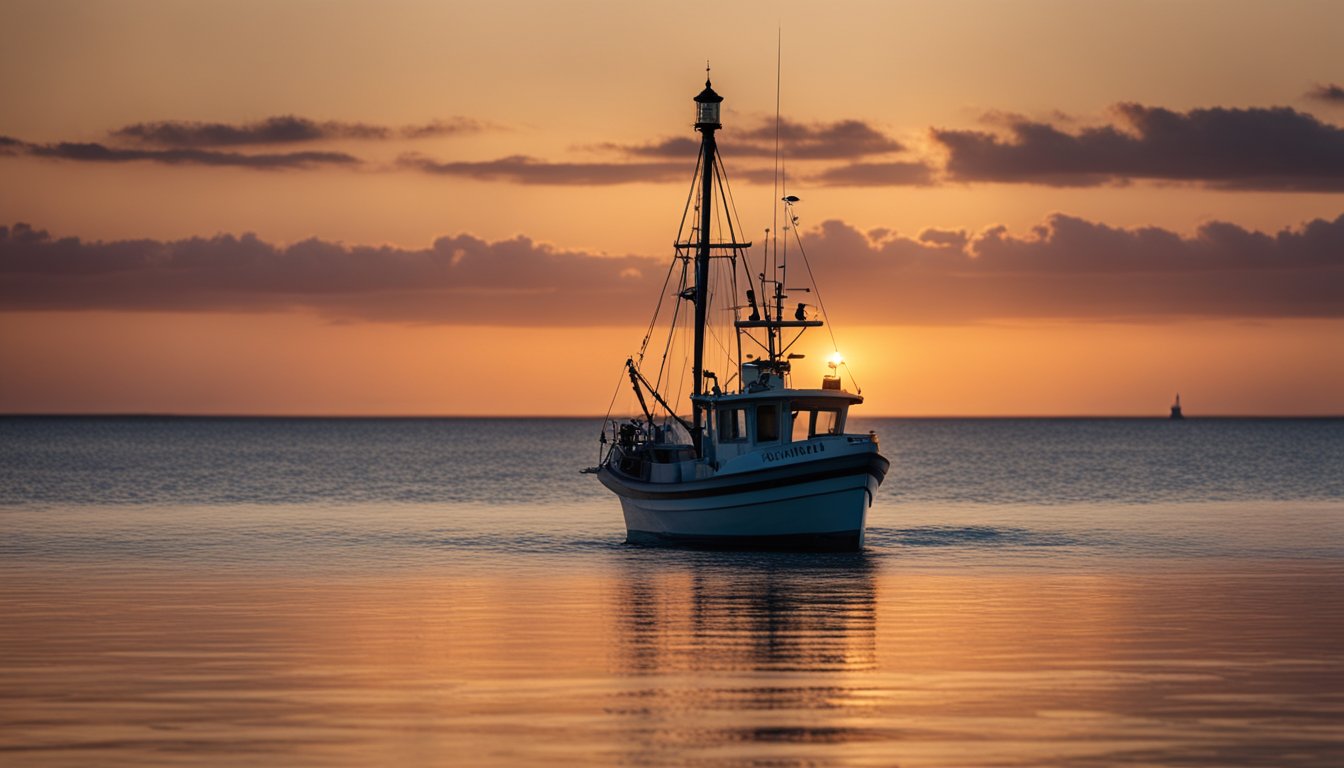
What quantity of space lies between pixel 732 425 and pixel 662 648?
28.0 meters

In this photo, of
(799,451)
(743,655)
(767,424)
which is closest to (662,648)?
(743,655)

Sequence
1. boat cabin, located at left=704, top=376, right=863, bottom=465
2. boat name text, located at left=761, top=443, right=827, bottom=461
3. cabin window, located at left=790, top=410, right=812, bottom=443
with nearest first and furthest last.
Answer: boat name text, located at left=761, top=443, right=827, bottom=461 → boat cabin, located at left=704, top=376, right=863, bottom=465 → cabin window, located at left=790, top=410, right=812, bottom=443

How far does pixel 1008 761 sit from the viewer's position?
23.3m

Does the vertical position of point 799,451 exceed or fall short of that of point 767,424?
it falls short

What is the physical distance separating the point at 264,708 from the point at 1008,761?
11.2 meters

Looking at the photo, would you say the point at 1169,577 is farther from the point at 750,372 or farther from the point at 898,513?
the point at 898,513

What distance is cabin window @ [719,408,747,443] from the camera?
62.3m

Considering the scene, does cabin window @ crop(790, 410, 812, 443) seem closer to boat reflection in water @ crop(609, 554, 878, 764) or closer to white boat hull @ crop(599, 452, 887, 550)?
white boat hull @ crop(599, 452, 887, 550)

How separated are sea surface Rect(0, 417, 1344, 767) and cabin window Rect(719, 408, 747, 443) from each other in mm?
4290

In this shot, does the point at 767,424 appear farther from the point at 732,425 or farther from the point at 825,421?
the point at 825,421

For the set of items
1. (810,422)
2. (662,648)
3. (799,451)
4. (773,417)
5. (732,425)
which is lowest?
(662,648)

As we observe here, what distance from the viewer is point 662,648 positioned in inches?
1372

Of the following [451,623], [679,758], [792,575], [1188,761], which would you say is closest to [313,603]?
[451,623]

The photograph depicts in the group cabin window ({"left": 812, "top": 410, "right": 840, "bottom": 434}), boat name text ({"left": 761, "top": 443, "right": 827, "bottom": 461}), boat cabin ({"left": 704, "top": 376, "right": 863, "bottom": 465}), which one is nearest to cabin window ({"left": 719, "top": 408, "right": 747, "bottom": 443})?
boat cabin ({"left": 704, "top": 376, "right": 863, "bottom": 465})
